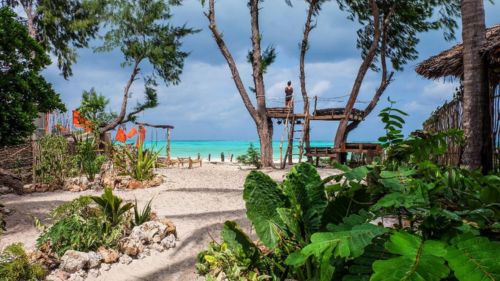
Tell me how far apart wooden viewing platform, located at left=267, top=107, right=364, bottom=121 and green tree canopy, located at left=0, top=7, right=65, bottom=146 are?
9.31 meters

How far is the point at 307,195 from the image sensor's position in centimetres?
316

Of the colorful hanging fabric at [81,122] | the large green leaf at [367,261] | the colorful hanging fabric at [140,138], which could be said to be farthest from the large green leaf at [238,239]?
the colorful hanging fabric at [81,122]

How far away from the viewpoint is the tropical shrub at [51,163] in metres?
11.3

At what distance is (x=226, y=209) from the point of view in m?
8.03

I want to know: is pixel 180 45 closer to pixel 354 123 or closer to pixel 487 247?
pixel 354 123

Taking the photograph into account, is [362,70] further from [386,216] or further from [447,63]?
[386,216]

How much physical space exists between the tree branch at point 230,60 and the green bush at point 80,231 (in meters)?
12.0

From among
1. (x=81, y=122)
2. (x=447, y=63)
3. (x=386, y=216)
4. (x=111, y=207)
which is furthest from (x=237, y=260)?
(x=81, y=122)

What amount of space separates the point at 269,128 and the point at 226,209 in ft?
35.4

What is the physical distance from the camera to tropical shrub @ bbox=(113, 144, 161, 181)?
11.3 metres

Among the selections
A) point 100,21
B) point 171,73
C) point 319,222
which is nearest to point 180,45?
point 171,73

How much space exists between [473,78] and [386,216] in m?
4.30

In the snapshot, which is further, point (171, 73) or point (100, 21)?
point (171, 73)

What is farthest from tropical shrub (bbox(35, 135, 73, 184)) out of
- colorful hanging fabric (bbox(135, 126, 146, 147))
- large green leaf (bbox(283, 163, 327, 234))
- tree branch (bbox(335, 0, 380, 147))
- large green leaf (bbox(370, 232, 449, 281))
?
tree branch (bbox(335, 0, 380, 147))
